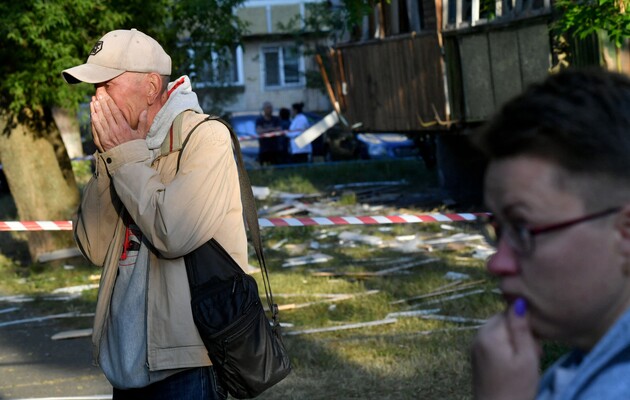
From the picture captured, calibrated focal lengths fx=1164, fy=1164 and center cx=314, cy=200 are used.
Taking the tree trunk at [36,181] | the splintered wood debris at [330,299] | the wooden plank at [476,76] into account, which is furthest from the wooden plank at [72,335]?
the wooden plank at [476,76]

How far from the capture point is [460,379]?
7.54m

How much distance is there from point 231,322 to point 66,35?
29.6 ft

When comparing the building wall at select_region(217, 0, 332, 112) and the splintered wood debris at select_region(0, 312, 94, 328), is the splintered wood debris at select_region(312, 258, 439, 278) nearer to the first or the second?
the splintered wood debris at select_region(0, 312, 94, 328)

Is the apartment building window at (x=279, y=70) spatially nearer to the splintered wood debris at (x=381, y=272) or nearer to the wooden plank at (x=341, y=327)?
the splintered wood debris at (x=381, y=272)

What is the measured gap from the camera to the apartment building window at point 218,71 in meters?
15.4

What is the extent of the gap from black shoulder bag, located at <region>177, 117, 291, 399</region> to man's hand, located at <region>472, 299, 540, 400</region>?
2438 mm

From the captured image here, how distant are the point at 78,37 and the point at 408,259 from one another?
14.4ft

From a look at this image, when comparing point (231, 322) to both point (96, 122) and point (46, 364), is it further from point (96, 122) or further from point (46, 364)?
point (46, 364)

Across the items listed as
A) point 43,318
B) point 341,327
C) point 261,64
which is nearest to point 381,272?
point 341,327

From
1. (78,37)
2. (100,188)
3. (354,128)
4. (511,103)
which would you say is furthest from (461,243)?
(511,103)

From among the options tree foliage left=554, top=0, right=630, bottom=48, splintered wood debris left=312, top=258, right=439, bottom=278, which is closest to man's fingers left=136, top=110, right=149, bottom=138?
tree foliage left=554, top=0, right=630, bottom=48

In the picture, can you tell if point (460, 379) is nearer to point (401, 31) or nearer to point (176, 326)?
point (176, 326)

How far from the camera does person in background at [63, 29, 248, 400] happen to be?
4.11 meters

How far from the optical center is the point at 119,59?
4441mm
